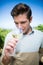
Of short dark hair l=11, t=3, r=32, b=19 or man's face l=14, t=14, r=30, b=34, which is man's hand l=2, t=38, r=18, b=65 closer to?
man's face l=14, t=14, r=30, b=34

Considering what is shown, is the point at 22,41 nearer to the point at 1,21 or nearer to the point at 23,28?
the point at 23,28

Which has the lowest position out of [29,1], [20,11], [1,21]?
[1,21]

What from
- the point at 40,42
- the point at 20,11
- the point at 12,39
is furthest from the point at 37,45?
the point at 20,11

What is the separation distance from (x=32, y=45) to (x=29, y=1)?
1.63 ft

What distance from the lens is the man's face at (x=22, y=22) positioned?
4.28ft

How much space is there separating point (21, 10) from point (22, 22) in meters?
0.13

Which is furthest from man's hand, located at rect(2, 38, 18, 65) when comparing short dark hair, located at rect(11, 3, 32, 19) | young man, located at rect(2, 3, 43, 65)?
short dark hair, located at rect(11, 3, 32, 19)

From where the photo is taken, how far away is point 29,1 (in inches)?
54.1

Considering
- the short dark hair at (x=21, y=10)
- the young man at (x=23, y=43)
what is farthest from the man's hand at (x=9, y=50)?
the short dark hair at (x=21, y=10)

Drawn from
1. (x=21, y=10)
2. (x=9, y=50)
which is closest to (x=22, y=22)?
(x=21, y=10)

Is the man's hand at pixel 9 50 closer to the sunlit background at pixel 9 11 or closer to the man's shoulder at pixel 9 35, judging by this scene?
the man's shoulder at pixel 9 35

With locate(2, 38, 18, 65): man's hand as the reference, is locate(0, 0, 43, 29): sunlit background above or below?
above

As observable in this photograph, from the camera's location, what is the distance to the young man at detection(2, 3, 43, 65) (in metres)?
1.29

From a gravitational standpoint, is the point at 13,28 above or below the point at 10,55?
above
